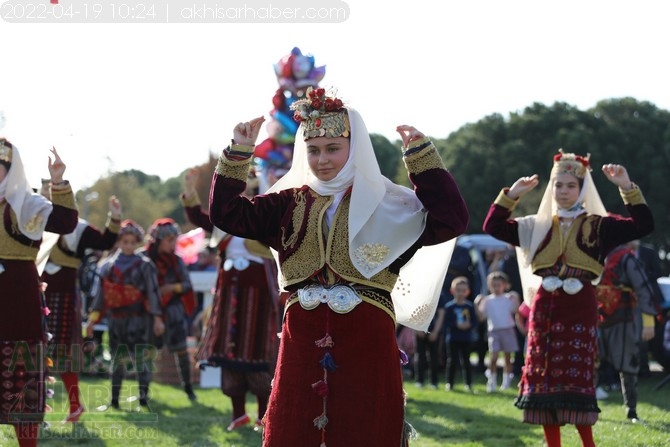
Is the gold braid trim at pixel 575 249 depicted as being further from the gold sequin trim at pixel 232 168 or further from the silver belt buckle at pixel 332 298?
the gold sequin trim at pixel 232 168

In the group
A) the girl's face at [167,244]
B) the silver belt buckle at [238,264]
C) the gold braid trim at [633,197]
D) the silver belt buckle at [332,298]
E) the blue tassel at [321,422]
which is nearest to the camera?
the blue tassel at [321,422]

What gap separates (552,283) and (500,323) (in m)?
6.10

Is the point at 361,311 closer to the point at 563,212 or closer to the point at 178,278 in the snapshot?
the point at 563,212

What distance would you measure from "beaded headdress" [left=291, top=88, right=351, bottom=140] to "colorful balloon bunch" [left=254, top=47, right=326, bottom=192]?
19.8 feet

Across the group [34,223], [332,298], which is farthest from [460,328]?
[332,298]

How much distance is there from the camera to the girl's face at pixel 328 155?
455 centimetres

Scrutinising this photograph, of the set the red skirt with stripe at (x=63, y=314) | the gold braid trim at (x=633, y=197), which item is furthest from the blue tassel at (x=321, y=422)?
the red skirt with stripe at (x=63, y=314)

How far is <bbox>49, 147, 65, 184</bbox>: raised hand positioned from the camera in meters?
6.30

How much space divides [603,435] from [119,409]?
4964 mm

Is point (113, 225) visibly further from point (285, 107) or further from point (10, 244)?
point (285, 107)

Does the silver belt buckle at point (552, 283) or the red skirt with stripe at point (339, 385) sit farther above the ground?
the silver belt buckle at point (552, 283)

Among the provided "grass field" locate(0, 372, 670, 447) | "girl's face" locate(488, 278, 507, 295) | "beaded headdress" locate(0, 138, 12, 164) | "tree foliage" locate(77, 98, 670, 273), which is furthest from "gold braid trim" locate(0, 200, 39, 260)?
"tree foliage" locate(77, 98, 670, 273)

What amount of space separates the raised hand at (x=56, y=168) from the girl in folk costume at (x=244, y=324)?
2.31 meters

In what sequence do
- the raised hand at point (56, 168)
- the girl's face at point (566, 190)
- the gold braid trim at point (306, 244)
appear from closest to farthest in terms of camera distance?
the gold braid trim at point (306, 244) < the raised hand at point (56, 168) < the girl's face at point (566, 190)
